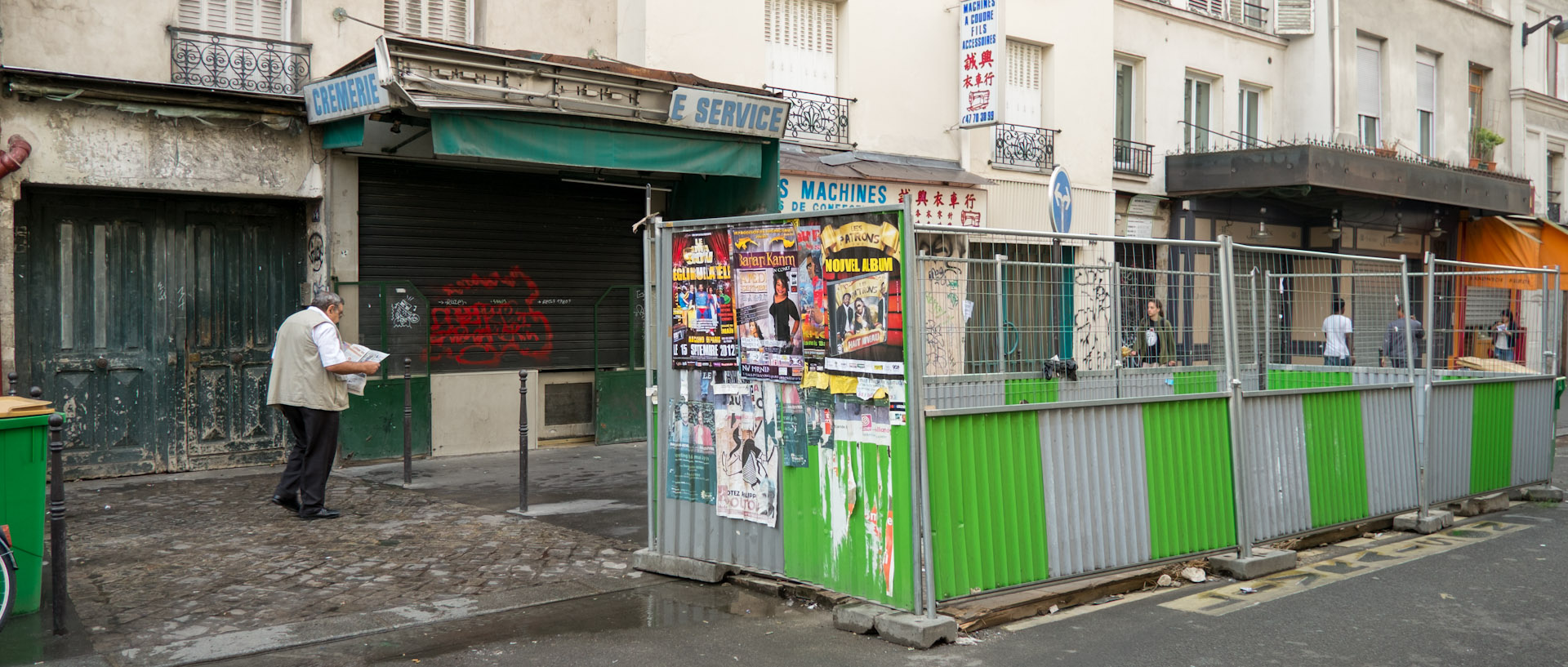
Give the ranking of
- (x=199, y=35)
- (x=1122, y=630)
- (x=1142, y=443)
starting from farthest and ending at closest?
(x=199, y=35)
(x=1142, y=443)
(x=1122, y=630)

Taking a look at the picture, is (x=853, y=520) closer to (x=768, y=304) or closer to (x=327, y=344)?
(x=768, y=304)

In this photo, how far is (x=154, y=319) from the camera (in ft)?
33.6

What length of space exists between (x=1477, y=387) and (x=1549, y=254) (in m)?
18.9

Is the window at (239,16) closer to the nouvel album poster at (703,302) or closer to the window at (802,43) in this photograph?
the window at (802,43)

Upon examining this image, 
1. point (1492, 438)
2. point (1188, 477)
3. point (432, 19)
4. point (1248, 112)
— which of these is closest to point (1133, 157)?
point (1248, 112)

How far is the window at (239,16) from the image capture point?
33.3 feet

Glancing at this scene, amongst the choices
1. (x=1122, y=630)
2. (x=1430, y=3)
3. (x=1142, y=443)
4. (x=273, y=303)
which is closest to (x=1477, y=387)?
(x=1142, y=443)

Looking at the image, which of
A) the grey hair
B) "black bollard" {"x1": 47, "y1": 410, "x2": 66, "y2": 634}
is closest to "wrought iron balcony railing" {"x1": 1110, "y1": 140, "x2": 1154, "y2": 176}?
the grey hair

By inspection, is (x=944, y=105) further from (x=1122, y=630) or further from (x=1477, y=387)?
(x=1122, y=630)

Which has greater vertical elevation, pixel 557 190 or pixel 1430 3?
pixel 1430 3

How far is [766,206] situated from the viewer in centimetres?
1205

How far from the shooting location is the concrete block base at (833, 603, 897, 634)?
18.2 ft

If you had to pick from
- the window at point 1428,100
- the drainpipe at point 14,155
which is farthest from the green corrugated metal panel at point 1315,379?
the window at point 1428,100

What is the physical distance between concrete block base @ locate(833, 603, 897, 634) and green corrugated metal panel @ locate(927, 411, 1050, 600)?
1.05ft
